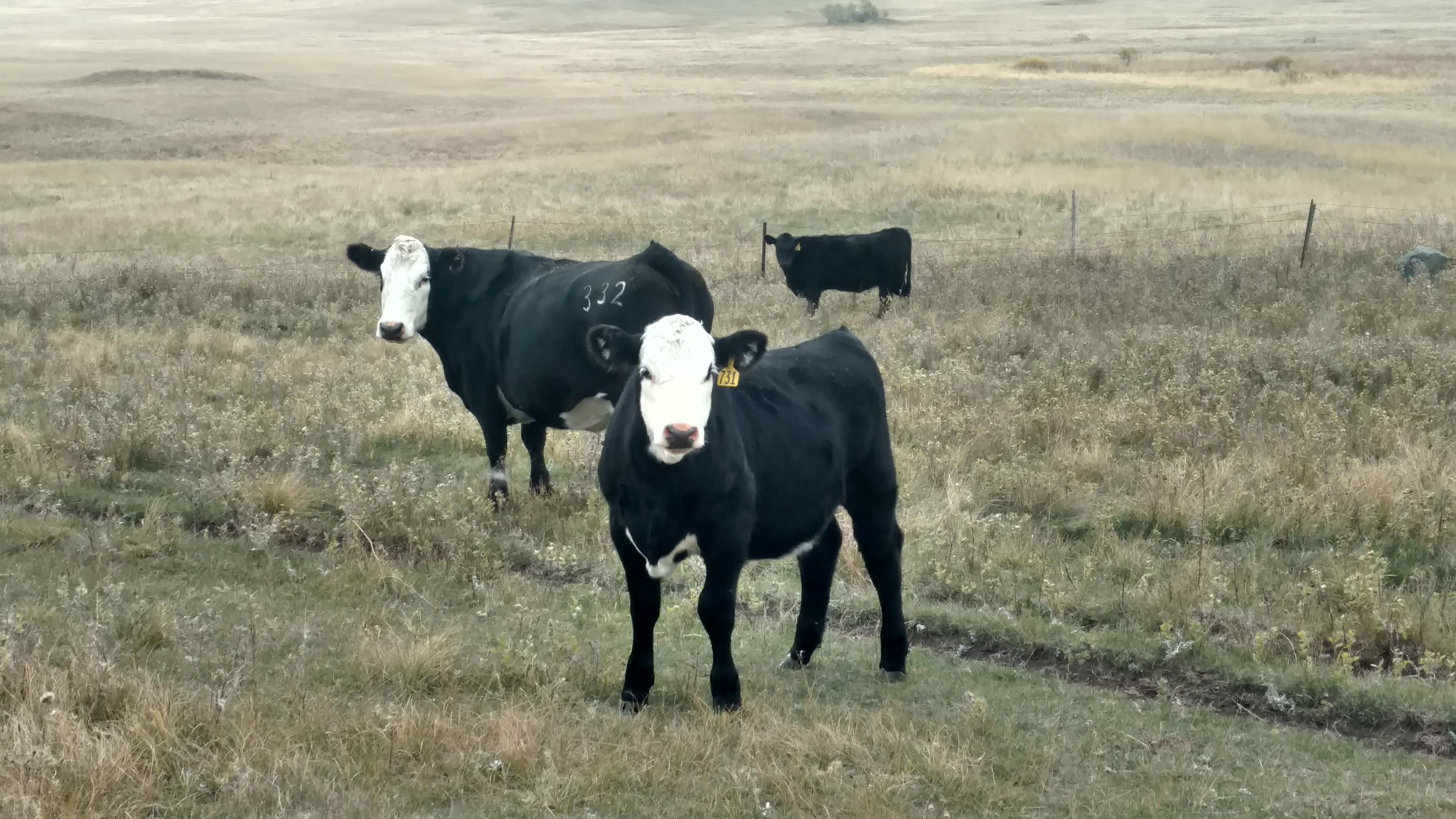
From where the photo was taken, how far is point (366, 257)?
10461mm

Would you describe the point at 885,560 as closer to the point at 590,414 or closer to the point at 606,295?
the point at 606,295

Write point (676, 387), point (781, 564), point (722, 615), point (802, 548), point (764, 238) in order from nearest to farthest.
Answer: point (676, 387) → point (722, 615) → point (802, 548) → point (781, 564) → point (764, 238)

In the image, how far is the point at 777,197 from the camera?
1202 inches

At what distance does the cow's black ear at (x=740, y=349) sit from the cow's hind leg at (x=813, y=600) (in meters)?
1.15

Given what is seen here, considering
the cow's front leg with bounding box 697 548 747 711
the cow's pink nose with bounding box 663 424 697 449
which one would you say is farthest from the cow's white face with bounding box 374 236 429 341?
the cow's pink nose with bounding box 663 424 697 449

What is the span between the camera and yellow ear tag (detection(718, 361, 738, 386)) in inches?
226

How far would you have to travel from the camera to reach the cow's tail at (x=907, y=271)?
19266 millimetres

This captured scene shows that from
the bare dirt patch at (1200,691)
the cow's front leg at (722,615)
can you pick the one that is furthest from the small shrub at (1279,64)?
the cow's front leg at (722,615)

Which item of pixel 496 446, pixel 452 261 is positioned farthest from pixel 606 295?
pixel 452 261

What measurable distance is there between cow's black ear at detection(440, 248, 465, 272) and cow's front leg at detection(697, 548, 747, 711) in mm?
5095

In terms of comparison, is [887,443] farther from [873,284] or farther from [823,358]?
[873,284]

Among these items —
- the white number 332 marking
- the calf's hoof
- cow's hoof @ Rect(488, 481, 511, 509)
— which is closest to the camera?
the calf's hoof

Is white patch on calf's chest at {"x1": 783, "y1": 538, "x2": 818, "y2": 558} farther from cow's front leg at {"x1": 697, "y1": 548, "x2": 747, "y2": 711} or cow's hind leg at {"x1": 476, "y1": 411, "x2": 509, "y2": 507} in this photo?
cow's hind leg at {"x1": 476, "y1": 411, "x2": 509, "y2": 507}

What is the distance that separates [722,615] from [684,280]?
3.68m
